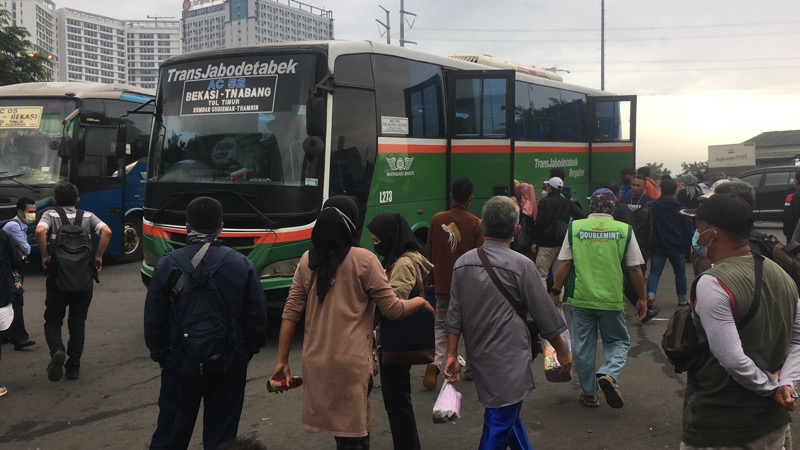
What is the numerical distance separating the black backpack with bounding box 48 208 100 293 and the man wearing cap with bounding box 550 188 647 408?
4.33 metres

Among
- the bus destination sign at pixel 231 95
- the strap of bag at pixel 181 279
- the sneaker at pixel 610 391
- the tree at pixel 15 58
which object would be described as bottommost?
the sneaker at pixel 610 391

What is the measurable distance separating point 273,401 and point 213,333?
2531mm

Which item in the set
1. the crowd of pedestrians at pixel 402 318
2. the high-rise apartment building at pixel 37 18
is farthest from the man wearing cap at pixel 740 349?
the high-rise apartment building at pixel 37 18

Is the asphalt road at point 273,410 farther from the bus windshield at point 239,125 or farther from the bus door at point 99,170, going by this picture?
the bus door at point 99,170

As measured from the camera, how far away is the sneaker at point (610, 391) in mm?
5590

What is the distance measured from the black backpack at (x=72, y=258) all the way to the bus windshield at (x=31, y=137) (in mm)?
6961

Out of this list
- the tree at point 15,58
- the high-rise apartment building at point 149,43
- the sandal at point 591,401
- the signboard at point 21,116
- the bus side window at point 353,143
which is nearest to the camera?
the sandal at point 591,401

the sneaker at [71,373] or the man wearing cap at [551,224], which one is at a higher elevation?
the man wearing cap at [551,224]

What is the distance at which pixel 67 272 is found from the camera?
675 cm

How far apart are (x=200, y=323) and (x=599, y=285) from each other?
3244 mm

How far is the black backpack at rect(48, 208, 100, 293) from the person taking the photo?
266 inches

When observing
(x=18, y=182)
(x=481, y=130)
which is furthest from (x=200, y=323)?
(x=18, y=182)

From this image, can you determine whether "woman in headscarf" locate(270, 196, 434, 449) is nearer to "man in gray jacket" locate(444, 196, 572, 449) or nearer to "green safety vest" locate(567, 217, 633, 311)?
"man in gray jacket" locate(444, 196, 572, 449)

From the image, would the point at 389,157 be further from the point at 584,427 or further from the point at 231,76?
the point at 584,427
